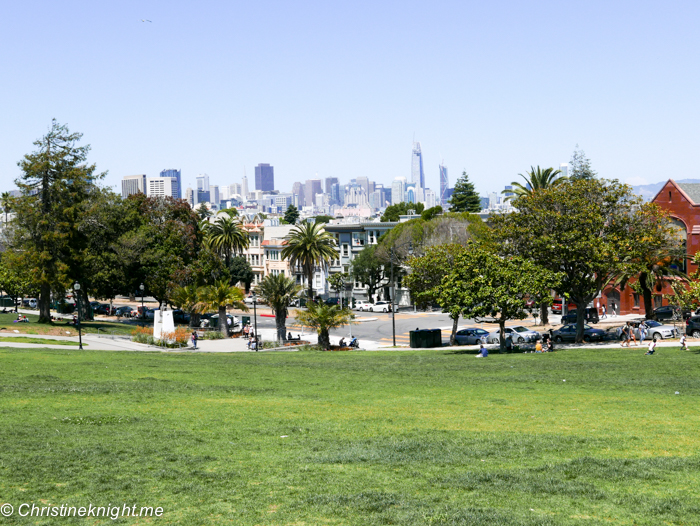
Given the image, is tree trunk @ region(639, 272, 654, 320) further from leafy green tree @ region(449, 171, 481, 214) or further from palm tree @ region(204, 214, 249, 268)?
leafy green tree @ region(449, 171, 481, 214)

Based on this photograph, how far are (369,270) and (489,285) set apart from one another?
173ft

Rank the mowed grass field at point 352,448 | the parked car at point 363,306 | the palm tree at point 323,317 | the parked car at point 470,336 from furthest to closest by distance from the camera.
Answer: the parked car at point 363,306 → the parked car at point 470,336 → the palm tree at point 323,317 → the mowed grass field at point 352,448

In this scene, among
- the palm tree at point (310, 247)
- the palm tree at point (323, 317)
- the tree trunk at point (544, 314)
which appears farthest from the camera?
the palm tree at point (310, 247)

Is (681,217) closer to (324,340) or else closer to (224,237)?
(324,340)

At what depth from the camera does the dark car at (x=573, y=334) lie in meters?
49.4

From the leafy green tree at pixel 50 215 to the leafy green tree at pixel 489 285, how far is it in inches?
1313

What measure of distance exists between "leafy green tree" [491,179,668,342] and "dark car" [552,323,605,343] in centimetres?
219

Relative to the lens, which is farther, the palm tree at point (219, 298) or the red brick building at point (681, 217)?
the red brick building at point (681, 217)

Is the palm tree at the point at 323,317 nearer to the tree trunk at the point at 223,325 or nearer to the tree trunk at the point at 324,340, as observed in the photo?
the tree trunk at the point at 324,340

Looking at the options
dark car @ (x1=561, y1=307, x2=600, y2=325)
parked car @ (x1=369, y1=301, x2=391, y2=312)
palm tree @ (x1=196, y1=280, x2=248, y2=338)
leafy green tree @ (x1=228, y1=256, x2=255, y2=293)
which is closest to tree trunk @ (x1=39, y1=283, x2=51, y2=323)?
palm tree @ (x1=196, y1=280, x2=248, y2=338)

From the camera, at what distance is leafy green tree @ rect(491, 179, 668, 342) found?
43688mm

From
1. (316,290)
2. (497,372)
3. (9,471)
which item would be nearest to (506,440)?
(9,471)

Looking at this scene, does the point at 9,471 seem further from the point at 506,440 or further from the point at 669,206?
the point at 669,206

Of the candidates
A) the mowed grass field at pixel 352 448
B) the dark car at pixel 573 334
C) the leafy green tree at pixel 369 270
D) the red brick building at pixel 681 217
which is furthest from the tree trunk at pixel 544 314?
the mowed grass field at pixel 352 448
